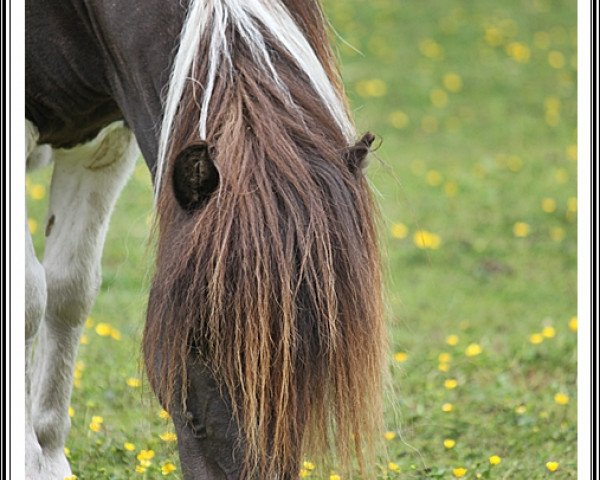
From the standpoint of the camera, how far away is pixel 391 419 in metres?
4.45

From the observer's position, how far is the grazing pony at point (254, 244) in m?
2.42

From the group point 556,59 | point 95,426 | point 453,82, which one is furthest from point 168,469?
point 556,59

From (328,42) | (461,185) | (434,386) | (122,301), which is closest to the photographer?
(328,42)

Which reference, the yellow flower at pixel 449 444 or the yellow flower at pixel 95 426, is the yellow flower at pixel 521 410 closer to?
the yellow flower at pixel 449 444

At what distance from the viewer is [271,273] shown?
2.41m

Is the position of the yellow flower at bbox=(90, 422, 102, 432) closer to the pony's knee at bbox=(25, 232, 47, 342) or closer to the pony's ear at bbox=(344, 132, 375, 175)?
the pony's knee at bbox=(25, 232, 47, 342)

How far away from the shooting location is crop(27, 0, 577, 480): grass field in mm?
4070

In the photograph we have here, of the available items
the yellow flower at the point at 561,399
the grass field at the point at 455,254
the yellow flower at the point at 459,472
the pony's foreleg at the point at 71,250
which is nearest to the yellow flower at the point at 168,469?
the grass field at the point at 455,254

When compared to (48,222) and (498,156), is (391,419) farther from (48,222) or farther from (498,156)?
(498,156)

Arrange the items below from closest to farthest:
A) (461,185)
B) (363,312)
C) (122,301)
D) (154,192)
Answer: (363,312), (154,192), (122,301), (461,185)
